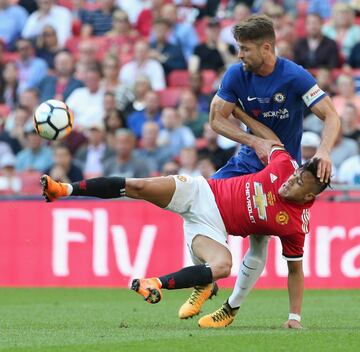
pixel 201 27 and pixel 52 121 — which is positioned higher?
pixel 201 27

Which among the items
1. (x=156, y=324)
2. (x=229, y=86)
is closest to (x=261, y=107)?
(x=229, y=86)

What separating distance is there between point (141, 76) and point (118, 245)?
14.4ft

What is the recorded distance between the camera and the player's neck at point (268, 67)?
8.95m

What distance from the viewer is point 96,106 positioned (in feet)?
60.9

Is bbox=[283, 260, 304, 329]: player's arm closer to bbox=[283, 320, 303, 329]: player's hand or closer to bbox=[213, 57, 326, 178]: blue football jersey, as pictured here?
bbox=[283, 320, 303, 329]: player's hand

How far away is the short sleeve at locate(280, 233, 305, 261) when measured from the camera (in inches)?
349

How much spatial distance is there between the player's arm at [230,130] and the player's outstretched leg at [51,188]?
157cm

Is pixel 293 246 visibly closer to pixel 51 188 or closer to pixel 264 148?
pixel 264 148

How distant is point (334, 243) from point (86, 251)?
3.30 m

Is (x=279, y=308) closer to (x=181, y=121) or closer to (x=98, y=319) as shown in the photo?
(x=98, y=319)

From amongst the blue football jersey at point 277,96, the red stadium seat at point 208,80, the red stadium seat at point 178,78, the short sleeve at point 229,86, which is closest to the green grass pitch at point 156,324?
the blue football jersey at point 277,96

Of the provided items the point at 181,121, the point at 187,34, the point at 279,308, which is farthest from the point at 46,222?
the point at 187,34

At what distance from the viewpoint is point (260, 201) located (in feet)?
28.6

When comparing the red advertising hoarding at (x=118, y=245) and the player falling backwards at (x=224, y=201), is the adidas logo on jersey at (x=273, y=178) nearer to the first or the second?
the player falling backwards at (x=224, y=201)
